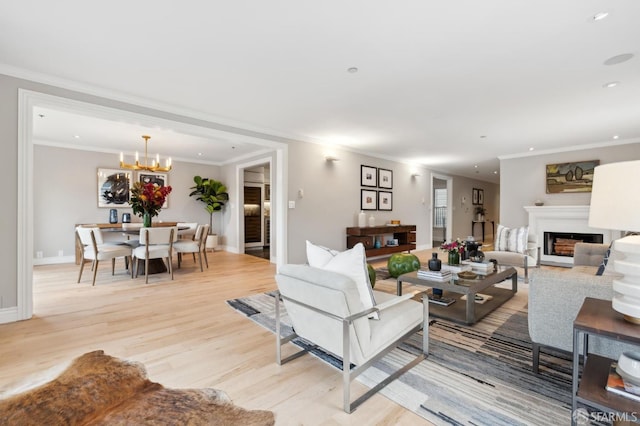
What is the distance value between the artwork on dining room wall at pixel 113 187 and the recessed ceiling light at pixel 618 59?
26.4ft

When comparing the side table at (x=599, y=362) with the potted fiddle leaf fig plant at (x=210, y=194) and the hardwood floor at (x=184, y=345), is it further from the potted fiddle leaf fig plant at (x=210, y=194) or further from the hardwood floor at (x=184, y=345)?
the potted fiddle leaf fig plant at (x=210, y=194)

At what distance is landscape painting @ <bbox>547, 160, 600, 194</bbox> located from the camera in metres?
5.76

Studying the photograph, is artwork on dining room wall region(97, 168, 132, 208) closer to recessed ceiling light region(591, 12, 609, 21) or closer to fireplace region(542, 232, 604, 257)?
recessed ceiling light region(591, 12, 609, 21)

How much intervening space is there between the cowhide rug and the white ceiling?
245cm

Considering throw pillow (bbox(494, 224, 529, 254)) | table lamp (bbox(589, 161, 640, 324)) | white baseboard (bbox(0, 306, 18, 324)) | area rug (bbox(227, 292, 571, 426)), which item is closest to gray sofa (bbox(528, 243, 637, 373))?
area rug (bbox(227, 292, 571, 426))

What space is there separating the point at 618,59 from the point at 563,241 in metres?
A: 4.50

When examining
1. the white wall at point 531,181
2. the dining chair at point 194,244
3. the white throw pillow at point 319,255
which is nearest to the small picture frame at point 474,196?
the white wall at point 531,181

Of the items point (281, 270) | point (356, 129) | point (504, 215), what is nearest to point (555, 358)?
point (281, 270)

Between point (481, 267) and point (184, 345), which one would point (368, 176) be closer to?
point (481, 267)

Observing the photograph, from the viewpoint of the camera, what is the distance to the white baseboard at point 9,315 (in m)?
2.81

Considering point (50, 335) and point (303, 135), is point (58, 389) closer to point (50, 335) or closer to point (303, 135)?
point (50, 335)

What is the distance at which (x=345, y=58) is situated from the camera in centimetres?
262

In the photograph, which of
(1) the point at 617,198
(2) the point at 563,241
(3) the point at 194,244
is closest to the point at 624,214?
(1) the point at 617,198

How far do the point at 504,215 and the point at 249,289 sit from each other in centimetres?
603
